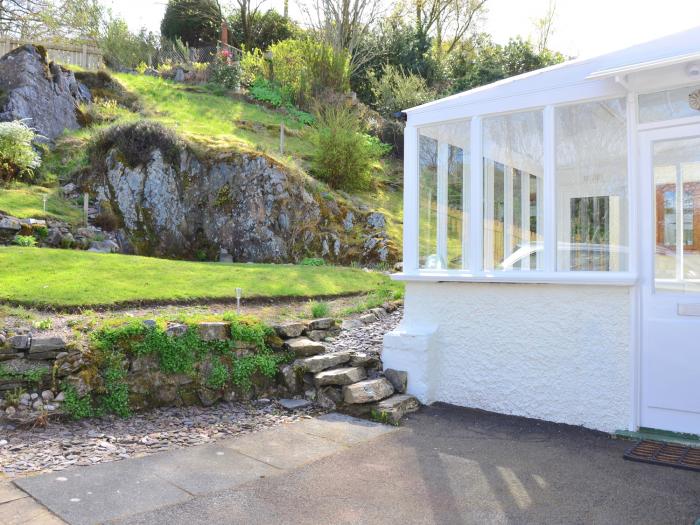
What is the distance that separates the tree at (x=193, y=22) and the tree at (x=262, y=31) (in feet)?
3.56

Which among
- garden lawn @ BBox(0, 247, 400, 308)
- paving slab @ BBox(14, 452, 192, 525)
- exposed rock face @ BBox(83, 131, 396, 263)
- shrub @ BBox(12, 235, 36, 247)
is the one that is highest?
exposed rock face @ BBox(83, 131, 396, 263)

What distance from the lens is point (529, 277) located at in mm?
5379

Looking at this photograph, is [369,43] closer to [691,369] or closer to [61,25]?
[61,25]

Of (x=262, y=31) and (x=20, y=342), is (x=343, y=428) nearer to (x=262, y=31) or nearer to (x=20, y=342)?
(x=20, y=342)

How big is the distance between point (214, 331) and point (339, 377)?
139 centimetres

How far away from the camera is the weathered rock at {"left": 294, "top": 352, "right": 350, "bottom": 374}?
19.7 ft

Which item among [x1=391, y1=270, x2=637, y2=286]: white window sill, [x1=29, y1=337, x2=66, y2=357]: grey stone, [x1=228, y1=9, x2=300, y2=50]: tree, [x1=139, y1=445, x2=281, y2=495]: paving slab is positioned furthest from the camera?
[x1=228, y1=9, x2=300, y2=50]: tree

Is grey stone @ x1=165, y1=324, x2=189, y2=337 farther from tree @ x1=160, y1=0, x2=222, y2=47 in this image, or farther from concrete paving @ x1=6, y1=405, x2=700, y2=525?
tree @ x1=160, y1=0, x2=222, y2=47

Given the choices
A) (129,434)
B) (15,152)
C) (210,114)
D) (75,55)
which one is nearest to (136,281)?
(129,434)

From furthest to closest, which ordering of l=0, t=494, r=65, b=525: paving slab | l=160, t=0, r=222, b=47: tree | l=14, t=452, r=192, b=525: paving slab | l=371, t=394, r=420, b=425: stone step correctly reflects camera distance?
l=160, t=0, r=222, b=47: tree, l=371, t=394, r=420, b=425: stone step, l=14, t=452, r=192, b=525: paving slab, l=0, t=494, r=65, b=525: paving slab

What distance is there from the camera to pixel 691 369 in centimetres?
465

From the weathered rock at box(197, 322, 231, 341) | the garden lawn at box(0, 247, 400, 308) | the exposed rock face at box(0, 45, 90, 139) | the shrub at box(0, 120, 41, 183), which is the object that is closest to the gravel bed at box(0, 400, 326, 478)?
the weathered rock at box(197, 322, 231, 341)

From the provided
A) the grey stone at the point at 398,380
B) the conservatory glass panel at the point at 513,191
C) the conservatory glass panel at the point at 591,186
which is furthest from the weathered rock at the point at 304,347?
the conservatory glass panel at the point at 591,186

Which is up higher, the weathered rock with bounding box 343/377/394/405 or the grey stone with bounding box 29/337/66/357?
the grey stone with bounding box 29/337/66/357
